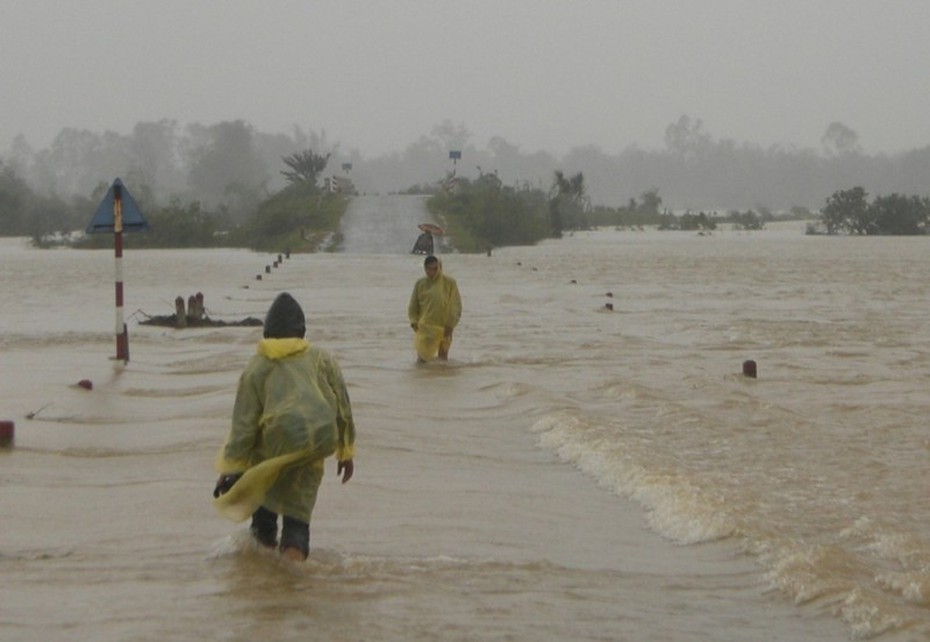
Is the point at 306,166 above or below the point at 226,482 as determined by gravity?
above

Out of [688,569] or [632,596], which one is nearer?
[632,596]

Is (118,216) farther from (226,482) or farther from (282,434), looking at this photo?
(282,434)

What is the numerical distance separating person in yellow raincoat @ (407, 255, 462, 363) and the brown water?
0.35m

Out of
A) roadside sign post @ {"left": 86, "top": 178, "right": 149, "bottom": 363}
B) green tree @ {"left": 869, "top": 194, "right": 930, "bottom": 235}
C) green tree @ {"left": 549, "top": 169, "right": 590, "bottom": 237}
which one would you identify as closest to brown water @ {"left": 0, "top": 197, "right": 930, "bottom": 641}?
roadside sign post @ {"left": 86, "top": 178, "right": 149, "bottom": 363}

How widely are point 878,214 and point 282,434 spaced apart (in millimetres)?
76479

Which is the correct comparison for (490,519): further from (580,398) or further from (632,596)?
(580,398)

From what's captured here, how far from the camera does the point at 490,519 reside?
336 inches

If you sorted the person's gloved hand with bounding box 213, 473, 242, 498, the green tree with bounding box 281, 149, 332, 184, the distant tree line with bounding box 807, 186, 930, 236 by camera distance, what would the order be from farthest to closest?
the distant tree line with bounding box 807, 186, 930, 236 < the green tree with bounding box 281, 149, 332, 184 < the person's gloved hand with bounding box 213, 473, 242, 498

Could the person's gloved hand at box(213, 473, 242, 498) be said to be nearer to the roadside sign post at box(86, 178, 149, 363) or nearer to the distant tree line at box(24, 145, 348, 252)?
the roadside sign post at box(86, 178, 149, 363)

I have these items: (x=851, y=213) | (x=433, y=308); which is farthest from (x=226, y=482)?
(x=851, y=213)

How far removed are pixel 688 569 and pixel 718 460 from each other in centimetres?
327

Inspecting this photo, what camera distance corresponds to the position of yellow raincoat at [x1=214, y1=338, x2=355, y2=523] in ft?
22.4

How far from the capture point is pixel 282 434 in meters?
6.83

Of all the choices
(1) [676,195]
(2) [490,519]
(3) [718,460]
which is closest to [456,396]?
(3) [718,460]
